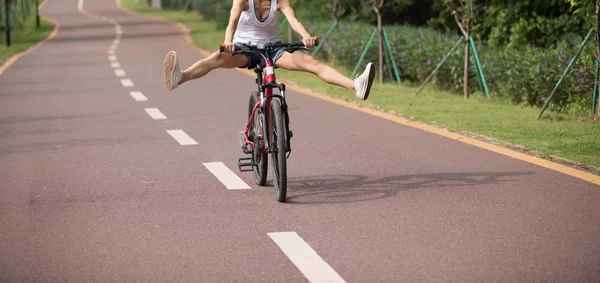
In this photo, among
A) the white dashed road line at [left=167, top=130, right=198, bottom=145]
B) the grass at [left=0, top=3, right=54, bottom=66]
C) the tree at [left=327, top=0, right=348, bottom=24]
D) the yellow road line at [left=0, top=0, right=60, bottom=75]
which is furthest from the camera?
the grass at [left=0, top=3, right=54, bottom=66]

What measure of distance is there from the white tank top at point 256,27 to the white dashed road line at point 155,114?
239 inches

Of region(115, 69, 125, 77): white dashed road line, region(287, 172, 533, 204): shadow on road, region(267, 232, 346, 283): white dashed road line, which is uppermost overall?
region(267, 232, 346, 283): white dashed road line

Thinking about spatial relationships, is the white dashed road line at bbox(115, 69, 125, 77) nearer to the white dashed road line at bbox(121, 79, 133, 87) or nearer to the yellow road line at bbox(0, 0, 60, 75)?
the white dashed road line at bbox(121, 79, 133, 87)

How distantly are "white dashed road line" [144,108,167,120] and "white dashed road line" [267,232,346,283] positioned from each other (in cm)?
758

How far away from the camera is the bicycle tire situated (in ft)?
25.9

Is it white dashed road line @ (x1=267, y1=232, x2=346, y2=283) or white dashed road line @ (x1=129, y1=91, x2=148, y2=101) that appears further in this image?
white dashed road line @ (x1=129, y1=91, x2=148, y2=101)

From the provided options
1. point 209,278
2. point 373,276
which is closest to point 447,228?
point 373,276

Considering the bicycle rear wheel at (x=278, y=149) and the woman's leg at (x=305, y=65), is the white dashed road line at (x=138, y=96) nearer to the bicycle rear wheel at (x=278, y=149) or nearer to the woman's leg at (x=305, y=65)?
the woman's leg at (x=305, y=65)

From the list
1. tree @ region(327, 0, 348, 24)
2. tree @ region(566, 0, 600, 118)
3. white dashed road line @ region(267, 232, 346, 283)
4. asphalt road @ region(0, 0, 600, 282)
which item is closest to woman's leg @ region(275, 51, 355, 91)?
asphalt road @ region(0, 0, 600, 282)

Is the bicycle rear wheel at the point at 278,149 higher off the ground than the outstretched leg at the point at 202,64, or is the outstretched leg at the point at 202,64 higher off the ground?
the outstretched leg at the point at 202,64

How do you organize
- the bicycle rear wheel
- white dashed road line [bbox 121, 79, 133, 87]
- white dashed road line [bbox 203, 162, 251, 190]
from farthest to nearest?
white dashed road line [bbox 121, 79, 133, 87]
white dashed road line [bbox 203, 162, 251, 190]
the bicycle rear wheel

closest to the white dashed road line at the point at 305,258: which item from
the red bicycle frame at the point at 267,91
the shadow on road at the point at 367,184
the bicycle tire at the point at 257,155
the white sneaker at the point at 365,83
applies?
the shadow on road at the point at 367,184

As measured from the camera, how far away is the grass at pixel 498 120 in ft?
32.3

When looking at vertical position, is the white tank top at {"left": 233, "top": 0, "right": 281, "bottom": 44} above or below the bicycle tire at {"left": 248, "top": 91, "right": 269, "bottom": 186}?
above
